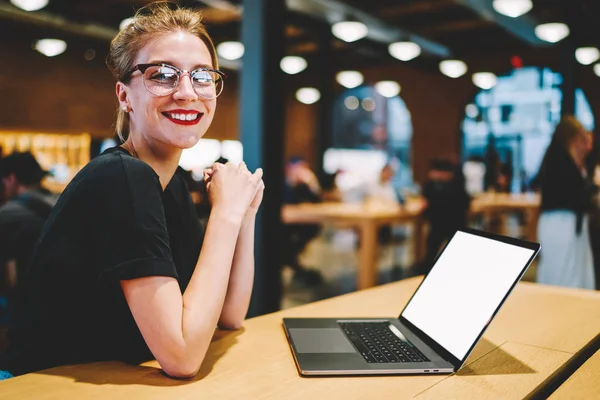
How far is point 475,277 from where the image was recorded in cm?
129

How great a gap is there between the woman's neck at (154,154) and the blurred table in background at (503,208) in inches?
257

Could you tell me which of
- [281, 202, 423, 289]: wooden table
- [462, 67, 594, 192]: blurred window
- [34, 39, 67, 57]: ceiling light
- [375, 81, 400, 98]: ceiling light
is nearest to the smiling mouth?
[281, 202, 423, 289]: wooden table

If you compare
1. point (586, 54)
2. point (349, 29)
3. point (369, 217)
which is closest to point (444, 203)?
point (369, 217)

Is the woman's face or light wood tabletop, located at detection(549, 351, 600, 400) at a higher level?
the woman's face

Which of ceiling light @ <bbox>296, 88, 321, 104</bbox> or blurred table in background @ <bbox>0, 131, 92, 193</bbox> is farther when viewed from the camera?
ceiling light @ <bbox>296, 88, 321, 104</bbox>

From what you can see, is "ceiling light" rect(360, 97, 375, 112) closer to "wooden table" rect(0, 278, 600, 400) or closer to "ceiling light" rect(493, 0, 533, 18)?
"ceiling light" rect(493, 0, 533, 18)

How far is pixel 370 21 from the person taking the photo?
812 cm

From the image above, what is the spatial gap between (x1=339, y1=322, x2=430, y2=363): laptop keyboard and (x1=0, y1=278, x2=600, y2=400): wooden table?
0.25 feet

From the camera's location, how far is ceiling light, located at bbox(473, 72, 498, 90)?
9.95 meters

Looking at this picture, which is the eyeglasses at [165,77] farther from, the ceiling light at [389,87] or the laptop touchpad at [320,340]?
the ceiling light at [389,87]

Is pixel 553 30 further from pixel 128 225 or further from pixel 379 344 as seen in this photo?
pixel 128 225

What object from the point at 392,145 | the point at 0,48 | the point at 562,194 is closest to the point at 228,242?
the point at 562,194

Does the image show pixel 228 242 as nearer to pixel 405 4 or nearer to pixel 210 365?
pixel 210 365

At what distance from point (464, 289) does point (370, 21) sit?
24.4ft
